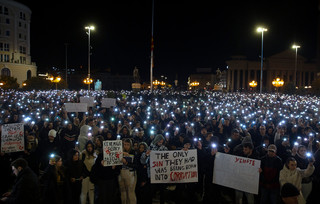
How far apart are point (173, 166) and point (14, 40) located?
72507 millimetres

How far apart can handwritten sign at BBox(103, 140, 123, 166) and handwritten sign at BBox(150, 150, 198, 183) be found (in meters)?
0.70

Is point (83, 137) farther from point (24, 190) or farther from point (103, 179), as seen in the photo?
point (24, 190)

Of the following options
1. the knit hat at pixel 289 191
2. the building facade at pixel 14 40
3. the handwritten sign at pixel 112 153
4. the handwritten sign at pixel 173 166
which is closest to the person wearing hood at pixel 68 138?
the handwritten sign at pixel 112 153

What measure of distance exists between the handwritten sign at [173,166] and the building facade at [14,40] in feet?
220

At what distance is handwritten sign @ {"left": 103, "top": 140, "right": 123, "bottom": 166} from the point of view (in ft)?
20.8

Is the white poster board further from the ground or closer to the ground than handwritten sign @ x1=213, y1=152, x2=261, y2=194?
further from the ground

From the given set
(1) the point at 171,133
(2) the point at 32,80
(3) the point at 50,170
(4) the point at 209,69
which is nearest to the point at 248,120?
(1) the point at 171,133

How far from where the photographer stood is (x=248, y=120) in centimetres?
1352

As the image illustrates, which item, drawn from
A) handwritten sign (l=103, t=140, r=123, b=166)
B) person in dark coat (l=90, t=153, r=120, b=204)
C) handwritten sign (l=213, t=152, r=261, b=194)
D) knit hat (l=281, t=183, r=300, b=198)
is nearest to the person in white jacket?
handwritten sign (l=213, t=152, r=261, b=194)

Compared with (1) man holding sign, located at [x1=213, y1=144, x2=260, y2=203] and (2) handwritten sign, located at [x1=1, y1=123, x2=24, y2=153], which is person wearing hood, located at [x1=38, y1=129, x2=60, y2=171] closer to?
(2) handwritten sign, located at [x1=1, y1=123, x2=24, y2=153]

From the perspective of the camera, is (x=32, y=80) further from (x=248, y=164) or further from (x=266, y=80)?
(x=266, y=80)

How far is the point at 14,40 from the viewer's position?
6912 centimetres

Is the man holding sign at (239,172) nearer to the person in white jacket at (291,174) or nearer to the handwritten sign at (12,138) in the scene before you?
the person in white jacket at (291,174)

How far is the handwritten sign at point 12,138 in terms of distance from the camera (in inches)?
322
